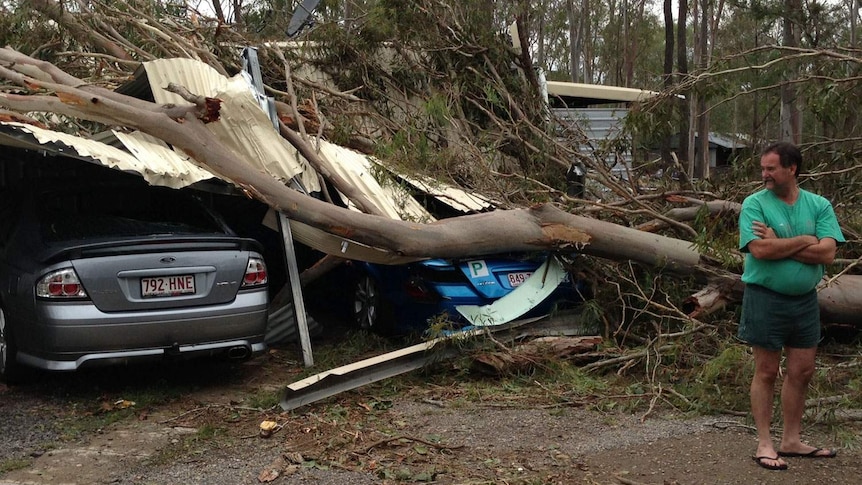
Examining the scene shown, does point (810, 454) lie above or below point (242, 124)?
below

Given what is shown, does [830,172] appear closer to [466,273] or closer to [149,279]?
[466,273]

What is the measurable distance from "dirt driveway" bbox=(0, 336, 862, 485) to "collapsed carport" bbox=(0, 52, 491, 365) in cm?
123

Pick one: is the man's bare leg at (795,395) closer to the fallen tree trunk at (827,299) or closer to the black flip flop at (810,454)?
the black flip flop at (810,454)

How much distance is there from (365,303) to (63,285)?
3.01 m

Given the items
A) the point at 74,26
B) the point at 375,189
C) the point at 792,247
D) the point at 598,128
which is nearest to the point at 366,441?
the point at 792,247

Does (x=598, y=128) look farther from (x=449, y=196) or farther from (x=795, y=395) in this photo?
(x=795, y=395)

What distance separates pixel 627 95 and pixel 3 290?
8639mm

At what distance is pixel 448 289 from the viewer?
693 centimetres

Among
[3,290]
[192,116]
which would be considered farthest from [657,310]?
[3,290]

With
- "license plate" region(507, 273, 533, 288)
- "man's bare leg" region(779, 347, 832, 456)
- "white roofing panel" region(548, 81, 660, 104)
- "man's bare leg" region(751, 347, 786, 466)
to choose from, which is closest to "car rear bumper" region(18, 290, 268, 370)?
"license plate" region(507, 273, 533, 288)

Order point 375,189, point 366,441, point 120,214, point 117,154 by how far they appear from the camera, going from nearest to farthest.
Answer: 1. point 366,441
2. point 117,154
3. point 120,214
4. point 375,189

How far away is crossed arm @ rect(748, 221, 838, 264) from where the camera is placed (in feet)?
14.0

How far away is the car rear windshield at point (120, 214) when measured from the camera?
616 cm

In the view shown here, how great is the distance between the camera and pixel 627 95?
39.7 ft
